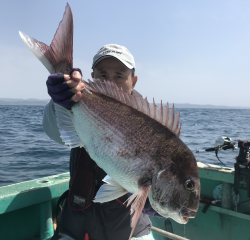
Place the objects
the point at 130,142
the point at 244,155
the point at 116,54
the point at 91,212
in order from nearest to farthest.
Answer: the point at 130,142 → the point at 91,212 → the point at 116,54 → the point at 244,155

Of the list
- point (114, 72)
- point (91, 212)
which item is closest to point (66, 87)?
point (114, 72)

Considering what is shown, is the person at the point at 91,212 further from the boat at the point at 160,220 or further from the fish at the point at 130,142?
the boat at the point at 160,220

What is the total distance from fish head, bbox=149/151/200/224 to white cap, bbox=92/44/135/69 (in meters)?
1.37

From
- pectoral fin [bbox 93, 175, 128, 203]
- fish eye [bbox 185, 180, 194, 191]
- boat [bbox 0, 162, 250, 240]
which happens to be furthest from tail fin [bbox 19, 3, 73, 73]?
boat [bbox 0, 162, 250, 240]

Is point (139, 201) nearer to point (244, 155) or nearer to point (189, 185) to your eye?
point (189, 185)

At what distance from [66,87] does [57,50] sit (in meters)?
0.35

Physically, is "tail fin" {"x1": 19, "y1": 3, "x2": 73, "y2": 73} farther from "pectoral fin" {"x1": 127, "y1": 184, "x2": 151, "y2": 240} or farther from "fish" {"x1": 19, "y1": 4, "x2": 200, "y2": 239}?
"pectoral fin" {"x1": 127, "y1": 184, "x2": 151, "y2": 240}

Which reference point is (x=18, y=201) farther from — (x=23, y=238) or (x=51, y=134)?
(x=51, y=134)

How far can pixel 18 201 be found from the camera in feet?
9.76

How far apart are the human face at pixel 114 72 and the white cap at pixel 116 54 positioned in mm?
52

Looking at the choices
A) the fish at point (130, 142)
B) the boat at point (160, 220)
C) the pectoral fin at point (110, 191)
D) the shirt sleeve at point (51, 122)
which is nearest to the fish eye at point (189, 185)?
the fish at point (130, 142)

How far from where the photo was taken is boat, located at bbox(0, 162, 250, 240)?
10.3 ft

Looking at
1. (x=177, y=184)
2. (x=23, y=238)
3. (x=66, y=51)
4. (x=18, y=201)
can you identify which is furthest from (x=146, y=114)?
(x=23, y=238)

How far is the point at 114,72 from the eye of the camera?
2.55m
